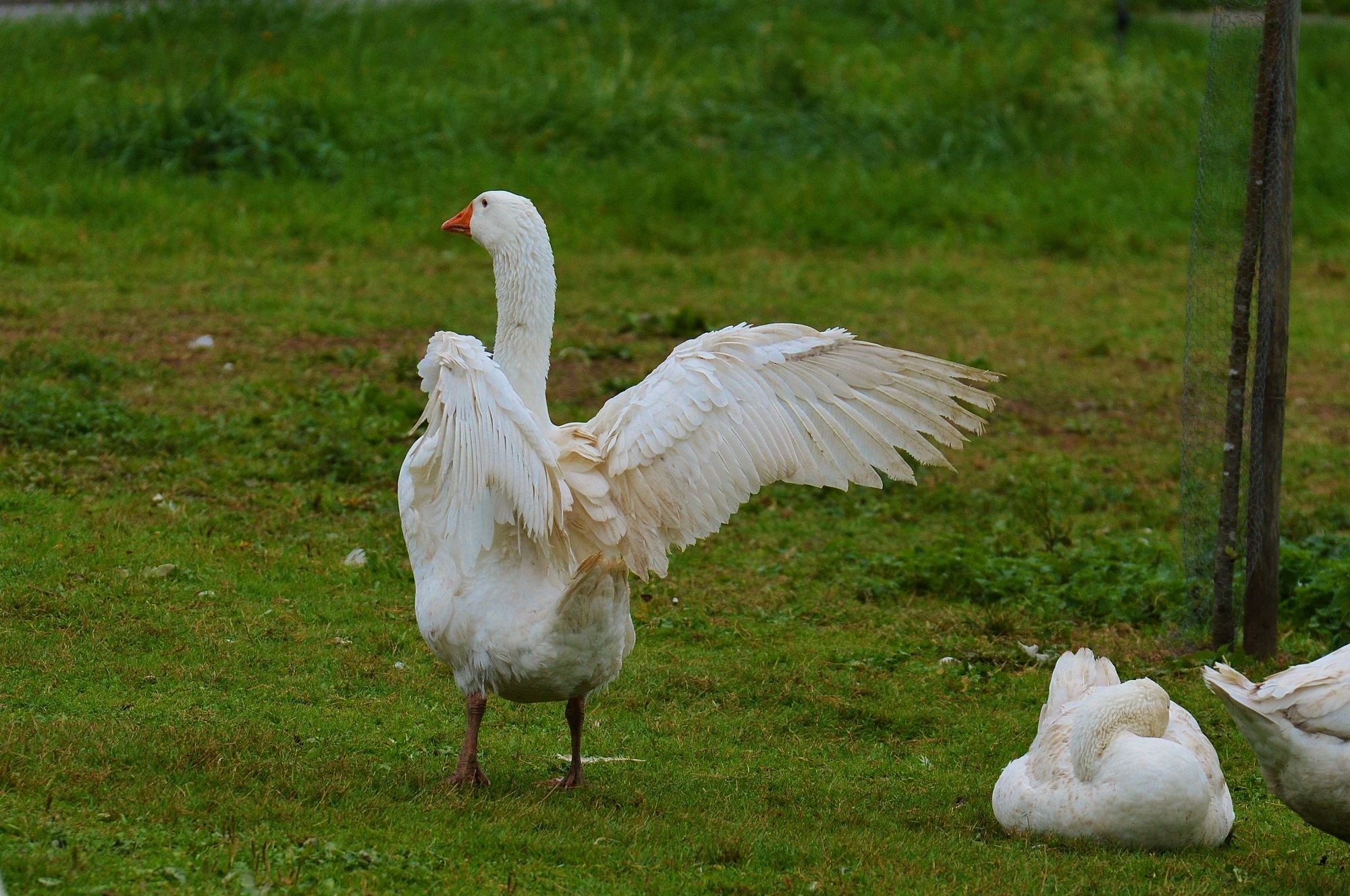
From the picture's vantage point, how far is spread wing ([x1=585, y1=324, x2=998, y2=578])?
17.0 feet

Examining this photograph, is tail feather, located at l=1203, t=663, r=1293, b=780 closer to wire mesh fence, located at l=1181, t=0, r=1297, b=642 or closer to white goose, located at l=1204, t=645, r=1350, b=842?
white goose, located at l=1204, t=645, r=1350, b=842

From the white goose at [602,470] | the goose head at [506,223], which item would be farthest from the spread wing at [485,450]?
the goose head at [506,223]

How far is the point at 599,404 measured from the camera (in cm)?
995

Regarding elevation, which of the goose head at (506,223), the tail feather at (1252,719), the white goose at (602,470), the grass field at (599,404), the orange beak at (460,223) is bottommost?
the grass field at (599,404)

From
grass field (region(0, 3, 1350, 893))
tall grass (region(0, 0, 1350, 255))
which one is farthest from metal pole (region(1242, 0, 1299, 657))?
tall grass (region(0, 0, 1350, 255))

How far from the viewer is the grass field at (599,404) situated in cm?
483

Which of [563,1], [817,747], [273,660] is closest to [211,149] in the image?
[563,1]

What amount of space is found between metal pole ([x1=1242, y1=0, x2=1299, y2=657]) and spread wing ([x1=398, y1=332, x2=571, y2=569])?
344cm

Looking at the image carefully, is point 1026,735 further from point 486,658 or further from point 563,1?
point 563,1

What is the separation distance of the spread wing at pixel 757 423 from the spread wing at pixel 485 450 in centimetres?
32

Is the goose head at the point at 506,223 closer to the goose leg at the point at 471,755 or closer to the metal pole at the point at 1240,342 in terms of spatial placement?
the goose leg at the point at 471,755

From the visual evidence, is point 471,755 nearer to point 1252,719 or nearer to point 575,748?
point 575,748

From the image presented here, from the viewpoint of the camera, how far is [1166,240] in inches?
603

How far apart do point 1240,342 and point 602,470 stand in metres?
3.21
